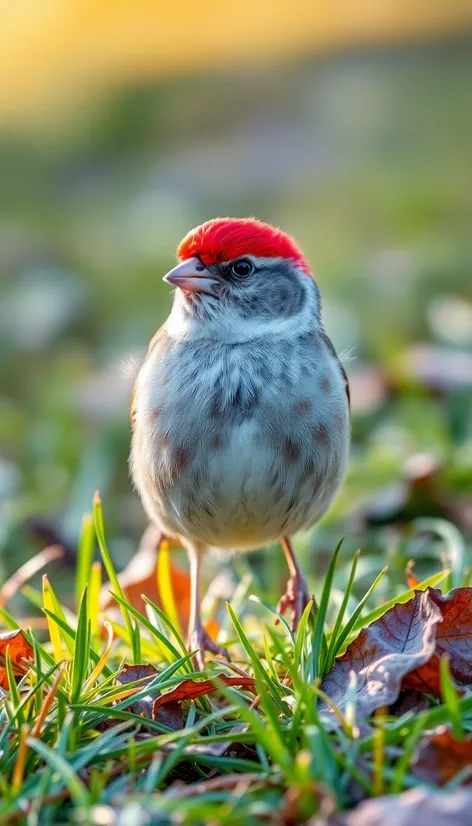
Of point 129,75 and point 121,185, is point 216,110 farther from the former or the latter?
point 121,185

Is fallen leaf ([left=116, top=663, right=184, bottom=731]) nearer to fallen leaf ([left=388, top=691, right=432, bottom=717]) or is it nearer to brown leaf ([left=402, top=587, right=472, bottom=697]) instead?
fallen leaf ([left=388, top=691, right=432, bottom=717])

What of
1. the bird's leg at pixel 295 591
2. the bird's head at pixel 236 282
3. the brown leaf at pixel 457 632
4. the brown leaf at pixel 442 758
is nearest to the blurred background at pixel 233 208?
the bird's leg at pixel 295 591

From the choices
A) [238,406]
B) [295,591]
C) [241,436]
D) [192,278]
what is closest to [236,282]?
→ [192,278]

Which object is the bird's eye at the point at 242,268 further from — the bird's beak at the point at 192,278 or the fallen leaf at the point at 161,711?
the fallen leaf at the point at 161,711

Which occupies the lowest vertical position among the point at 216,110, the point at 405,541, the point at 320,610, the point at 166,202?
the point at 405,541

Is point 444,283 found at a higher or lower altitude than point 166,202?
lower

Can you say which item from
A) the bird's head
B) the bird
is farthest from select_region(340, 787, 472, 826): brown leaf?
the bird's head

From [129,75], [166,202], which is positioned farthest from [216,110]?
[166,202]
